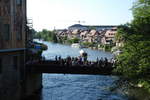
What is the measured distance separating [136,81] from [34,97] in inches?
640

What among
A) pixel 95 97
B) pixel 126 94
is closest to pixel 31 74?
pixel 95 97

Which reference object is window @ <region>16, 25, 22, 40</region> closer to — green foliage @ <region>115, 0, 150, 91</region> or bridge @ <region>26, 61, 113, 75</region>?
bridge @ <region>26, 61, 113, 75</region>

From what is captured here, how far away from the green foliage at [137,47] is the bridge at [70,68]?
898 cm

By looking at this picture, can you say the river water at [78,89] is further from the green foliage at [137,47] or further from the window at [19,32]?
the window at [19,32]

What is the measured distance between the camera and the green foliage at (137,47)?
2223 cm

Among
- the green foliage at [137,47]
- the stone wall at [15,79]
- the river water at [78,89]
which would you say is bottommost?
the river water at [78,89]

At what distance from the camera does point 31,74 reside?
1446 inches

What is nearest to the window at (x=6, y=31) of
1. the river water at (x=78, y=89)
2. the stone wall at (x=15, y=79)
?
the stone wall at (x=15, y=79)

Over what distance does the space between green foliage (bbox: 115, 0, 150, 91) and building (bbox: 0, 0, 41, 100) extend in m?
11.4

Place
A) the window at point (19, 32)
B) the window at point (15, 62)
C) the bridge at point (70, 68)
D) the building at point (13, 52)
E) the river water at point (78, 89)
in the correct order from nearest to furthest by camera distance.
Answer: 1. the building at point (13, 52)
2. the window at point (15, 62)
3. the window at point (19, 32)
4. the bridge at point (70, 68)
5. the river water at point (78, 89)

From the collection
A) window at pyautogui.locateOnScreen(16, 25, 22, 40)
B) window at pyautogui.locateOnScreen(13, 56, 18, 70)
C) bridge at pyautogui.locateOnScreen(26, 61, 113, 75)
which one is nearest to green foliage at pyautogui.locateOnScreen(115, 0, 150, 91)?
bridge at pyautogui.locateOnScreen(26, 61, 113, 75)

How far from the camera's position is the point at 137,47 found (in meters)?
22.7

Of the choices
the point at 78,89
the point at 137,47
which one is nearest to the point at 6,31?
the point at 137,47

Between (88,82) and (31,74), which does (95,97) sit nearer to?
(31,74)
